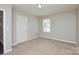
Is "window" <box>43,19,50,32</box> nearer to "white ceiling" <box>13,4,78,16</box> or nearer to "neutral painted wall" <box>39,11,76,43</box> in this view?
"neutral painted wall" <box>39,11,76,43</box>

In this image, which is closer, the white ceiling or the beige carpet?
the white ceiling

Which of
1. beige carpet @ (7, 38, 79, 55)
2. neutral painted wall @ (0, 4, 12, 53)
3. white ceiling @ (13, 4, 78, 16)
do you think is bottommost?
beige carpet @ (7, 38, 79, 55)

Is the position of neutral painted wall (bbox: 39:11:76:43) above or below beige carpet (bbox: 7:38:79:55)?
above

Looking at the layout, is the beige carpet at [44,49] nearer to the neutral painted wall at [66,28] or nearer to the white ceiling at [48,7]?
the neutral painted wall at [66,28]

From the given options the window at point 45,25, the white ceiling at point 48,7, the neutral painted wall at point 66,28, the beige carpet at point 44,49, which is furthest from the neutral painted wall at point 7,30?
the neutral painted wall at point 66,28

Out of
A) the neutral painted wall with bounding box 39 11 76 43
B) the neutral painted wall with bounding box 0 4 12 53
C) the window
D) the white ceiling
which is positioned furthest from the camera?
the window

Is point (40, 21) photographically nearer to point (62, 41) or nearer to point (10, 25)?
point (62, 41)

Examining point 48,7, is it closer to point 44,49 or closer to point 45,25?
point 44,49

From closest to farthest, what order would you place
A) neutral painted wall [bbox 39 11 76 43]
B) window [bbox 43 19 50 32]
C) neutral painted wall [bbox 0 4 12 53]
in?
neutral painted wall [bbox 0 4 12 53], neutral painted wall [bbox 39 11 76 43], window [bbox 43 19 50 32]

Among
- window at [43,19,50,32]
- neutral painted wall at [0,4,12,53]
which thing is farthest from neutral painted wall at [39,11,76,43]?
neutral painted wall at [0,4,12,53]
